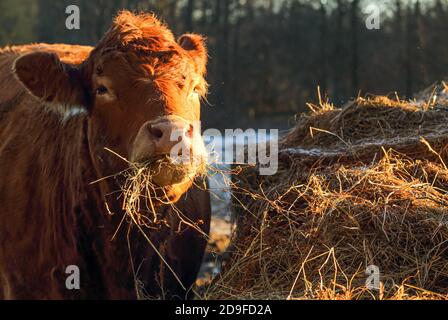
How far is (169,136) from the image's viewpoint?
10.9ft

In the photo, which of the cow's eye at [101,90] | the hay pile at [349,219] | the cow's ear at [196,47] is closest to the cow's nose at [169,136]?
the cow's eye at [101,90]

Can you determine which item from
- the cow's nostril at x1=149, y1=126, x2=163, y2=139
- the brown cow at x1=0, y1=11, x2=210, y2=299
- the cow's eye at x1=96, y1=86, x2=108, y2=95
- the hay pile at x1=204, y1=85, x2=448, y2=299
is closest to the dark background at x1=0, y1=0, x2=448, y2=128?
the hay pile at x1=204, y1=85, x2=448, y2=299

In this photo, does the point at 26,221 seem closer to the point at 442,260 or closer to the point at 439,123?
the point at 442,260

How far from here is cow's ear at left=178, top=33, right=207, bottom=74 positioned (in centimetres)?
446

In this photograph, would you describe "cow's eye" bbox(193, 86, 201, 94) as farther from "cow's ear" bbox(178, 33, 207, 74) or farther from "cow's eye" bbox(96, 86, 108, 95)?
"cow's eye" bbox(96, 86, 108, 95)

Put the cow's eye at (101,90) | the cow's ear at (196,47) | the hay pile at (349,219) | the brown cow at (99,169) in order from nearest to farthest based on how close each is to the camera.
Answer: the hay pile at (349,219)
the brown cow at (99,169)
the cow's eye at (101,90)
the cow's ear at (196,47)

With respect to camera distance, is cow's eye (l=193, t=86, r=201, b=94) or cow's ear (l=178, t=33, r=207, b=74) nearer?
cow's eye (l=193, t=86, r=201, b=94)

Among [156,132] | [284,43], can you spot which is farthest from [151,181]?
[284,43]

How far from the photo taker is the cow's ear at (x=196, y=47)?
14.6 ft

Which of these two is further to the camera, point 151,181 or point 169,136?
point 151,181

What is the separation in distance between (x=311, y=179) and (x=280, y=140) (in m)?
1.30

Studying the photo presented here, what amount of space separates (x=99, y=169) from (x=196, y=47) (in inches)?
50.4

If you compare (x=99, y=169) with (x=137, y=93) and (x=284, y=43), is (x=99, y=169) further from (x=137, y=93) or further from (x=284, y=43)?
(x=284, y=43)

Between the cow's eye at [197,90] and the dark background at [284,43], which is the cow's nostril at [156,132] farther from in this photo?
the dark background at [284,43]
